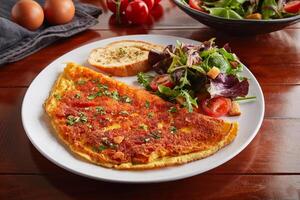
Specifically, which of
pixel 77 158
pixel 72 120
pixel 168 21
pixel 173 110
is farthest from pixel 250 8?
pixel 77 158

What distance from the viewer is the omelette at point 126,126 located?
1.59m

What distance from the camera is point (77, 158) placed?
5.22ft

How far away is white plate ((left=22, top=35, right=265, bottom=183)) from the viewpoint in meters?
1.50

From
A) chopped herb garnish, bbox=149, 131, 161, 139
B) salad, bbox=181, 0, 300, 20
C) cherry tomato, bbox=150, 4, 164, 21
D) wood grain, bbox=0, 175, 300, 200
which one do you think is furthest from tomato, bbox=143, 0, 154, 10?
wood grain, bbox=0, 175, 300, 200

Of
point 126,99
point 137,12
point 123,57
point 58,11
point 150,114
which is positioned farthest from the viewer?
point 137,12

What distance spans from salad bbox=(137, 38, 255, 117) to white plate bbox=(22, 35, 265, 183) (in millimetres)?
69

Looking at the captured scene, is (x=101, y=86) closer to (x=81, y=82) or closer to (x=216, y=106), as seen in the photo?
(x=81, y=82)

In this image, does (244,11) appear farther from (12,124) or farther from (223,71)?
(12,124)

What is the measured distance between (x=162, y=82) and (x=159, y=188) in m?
0.63

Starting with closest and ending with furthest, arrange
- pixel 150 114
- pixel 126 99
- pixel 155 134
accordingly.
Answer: pixel 155 134, pixel 150 114, pixel 126 99

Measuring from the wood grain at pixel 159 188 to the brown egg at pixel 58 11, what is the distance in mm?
1254

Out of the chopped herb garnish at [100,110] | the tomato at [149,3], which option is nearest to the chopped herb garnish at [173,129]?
the chopped herb garnish at [100,110]

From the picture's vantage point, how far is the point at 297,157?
1.69 m

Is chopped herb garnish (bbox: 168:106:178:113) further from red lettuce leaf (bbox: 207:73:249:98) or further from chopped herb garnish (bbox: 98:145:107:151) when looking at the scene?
chopped herb garnish (bbox: 98:145:107:151)
